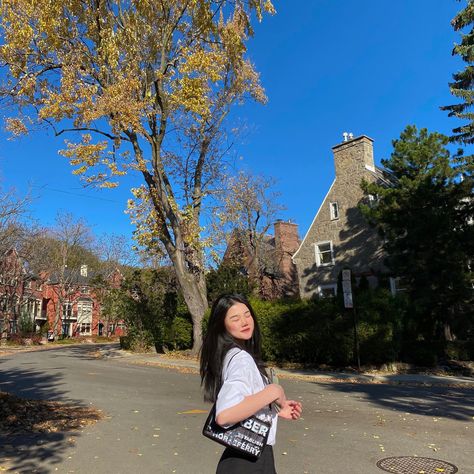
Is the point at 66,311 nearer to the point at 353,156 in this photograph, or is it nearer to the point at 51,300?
the point at 51,300

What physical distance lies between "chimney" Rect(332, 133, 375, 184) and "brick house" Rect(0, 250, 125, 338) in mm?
16592

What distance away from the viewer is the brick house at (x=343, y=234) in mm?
27266

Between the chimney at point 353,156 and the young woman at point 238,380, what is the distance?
26927mm

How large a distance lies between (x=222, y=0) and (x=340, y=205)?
15256mm

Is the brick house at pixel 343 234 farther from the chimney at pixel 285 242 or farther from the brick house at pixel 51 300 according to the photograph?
the brick house at pixel 51 300

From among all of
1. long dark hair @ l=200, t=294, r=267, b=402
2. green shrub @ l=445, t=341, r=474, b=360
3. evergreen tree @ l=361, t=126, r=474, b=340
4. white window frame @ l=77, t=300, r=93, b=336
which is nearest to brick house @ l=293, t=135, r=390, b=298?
evergreen tree @ l=361, t=126, r=474, b=340

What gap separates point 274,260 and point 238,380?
35907 millimetres

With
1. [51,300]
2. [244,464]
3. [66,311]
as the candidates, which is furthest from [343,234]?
[51,300]

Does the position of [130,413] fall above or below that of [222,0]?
below

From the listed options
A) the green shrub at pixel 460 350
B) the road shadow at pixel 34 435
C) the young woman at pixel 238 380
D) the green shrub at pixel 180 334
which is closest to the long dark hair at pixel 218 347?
the young woman at pixel 238 380

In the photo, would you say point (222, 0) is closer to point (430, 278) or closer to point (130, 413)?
point (430, 278)

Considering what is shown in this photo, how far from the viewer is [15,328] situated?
1817 inches

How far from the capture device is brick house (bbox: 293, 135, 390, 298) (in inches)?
1073

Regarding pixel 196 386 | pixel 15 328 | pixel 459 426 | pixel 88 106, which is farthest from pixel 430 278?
pixel 15 328
